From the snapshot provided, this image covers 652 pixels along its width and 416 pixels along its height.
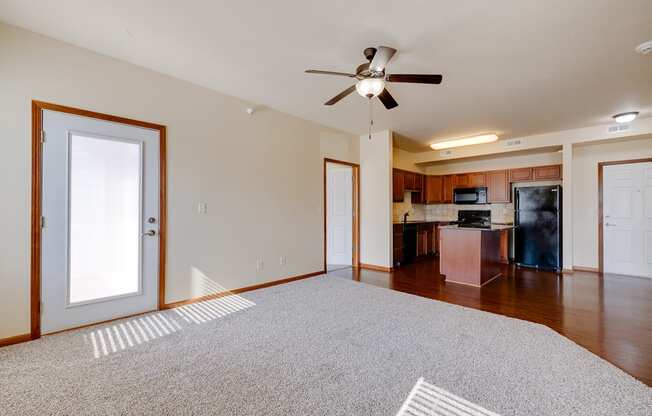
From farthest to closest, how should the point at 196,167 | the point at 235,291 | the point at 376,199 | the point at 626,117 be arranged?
the point at 376,199, the point at 626,117, the point at 235,291, the point at 196,167

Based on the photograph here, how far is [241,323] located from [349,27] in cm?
292

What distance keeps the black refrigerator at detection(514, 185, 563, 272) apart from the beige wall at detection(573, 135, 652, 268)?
1.87 ft

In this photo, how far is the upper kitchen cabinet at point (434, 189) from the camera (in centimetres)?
714

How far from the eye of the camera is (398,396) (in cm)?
171

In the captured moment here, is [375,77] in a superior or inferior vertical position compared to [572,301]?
superior

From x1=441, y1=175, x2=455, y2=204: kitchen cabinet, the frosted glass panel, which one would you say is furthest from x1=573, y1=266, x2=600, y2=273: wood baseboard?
the frosted glass panel

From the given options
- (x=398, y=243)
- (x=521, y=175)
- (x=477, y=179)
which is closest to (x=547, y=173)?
(x=521, y=175)

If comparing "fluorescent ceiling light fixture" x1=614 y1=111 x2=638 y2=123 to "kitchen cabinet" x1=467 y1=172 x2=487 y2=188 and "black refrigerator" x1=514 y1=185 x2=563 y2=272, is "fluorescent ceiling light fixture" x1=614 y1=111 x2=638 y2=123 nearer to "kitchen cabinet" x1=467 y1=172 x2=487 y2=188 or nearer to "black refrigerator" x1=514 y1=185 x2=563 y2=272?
"black refrigerator" x1=514 y1=185 x2=563 y2=272

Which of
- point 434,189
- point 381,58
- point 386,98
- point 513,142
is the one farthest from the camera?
point 434,189

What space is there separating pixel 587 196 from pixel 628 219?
0.68 m

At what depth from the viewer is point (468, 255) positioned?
14.0ft

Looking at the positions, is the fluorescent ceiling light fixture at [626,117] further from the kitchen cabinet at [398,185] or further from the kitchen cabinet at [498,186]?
the kitchen cabinet at [398,185]

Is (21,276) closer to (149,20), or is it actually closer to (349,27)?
(149,20)

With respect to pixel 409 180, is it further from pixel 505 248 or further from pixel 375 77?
pixel 375 77
